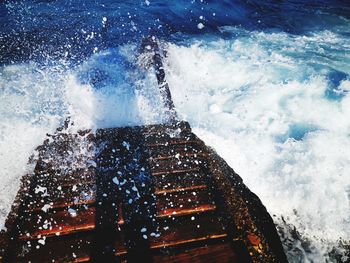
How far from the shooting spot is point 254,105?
6.89 meters

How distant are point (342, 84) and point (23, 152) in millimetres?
8216

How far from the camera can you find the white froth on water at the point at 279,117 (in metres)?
4.37

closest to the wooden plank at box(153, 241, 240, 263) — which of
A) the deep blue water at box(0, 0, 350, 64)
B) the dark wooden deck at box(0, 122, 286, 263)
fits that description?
the dark wooden deck at box(0, 122, 286, 263)

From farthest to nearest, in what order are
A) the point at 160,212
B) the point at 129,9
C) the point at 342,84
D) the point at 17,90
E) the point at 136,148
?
the point at 129,9
the point at 342,84
the point at 17,90
the point at 136,148
the point at 160,212

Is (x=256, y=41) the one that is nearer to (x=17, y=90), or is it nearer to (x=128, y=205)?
(x=17, y=90)

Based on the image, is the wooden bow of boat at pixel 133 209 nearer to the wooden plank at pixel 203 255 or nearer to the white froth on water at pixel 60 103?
the wooden plank at pixel 203 255

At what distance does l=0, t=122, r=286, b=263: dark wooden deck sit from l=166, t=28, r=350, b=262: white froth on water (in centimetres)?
124

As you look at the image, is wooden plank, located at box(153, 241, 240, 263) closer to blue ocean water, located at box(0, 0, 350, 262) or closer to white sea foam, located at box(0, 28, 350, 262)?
blue ocean water, located at box(0, 0, 350, 262)

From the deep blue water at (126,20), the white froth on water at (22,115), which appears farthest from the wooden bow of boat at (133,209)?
the deep blue water at (126,20)

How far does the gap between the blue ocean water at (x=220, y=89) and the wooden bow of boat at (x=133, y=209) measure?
651 mm

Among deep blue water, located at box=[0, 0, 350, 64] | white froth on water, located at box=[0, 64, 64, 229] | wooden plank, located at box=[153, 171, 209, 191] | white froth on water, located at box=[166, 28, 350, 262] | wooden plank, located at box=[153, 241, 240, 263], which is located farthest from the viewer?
deep blue water, located at box=[0, 0, 350, 64]

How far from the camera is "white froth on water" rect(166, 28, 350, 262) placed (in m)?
4.37

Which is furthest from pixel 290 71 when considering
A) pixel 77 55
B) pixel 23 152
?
pixel 23 152

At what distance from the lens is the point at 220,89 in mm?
7535
